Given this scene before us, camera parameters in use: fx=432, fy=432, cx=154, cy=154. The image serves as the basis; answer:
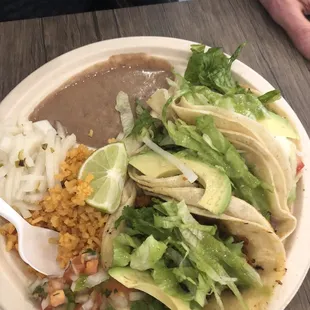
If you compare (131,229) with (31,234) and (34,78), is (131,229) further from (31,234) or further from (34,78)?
(34,78)

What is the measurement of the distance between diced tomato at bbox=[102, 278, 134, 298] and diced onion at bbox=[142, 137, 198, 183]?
46 cm

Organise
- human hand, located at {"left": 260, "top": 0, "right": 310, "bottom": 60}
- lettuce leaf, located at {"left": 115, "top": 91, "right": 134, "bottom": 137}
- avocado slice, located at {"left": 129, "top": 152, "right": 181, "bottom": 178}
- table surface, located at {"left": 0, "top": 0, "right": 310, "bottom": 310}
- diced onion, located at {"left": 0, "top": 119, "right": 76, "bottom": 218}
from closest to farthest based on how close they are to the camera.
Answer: avocado slice, located at {"left": 129, "top": 152, "right": 181, "bottom": 178} → diced onion, located at {"left": 0, "top": 119, "right": 76, "bottom": 218} → lettuce leaf, located at {"left": 115, "top": 91, "right": 134, "bottom": 137} → table surface, located at {"left": 0, "top": 0, "right": 310, "bottom": 310} → human hand, located at {"left": 260, "top": 0, "right": 310, "bottom": 60}

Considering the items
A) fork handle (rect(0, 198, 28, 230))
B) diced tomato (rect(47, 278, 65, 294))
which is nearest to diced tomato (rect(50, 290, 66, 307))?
diced tomato (rect(47, 278, 65, 294))

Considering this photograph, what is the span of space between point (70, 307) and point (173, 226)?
0.49m

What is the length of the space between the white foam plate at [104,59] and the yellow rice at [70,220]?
0.55 ft

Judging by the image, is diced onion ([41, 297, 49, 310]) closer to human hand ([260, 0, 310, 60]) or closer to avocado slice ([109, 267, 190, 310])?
avocado slice ([109, 267, 190, 310])

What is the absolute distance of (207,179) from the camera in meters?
1.56

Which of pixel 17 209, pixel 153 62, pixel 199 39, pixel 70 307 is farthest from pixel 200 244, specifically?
pixel 199 39

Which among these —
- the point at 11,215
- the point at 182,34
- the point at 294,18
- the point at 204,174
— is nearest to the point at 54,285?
the point at 11,215

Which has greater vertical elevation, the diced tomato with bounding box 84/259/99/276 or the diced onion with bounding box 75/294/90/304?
the diced tomato with bounding box 84/259/99/276

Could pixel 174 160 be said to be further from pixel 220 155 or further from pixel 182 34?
pixel 182 34

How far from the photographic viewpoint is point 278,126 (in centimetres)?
185

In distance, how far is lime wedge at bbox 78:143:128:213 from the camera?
1.67 m

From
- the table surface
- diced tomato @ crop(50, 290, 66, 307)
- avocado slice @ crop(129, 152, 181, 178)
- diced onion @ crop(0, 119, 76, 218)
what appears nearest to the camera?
diced tomato @ crop(50, 290, 66, 307)
